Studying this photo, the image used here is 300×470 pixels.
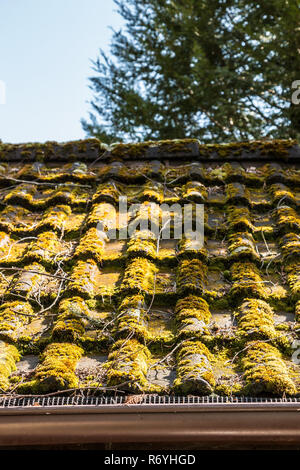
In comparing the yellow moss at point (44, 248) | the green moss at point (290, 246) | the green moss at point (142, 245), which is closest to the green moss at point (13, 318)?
the yellow moss at point (44, 248)

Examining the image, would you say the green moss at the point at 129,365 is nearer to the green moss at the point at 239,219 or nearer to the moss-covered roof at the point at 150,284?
the moss-covered roof at the point at 150,284

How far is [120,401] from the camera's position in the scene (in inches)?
49.2

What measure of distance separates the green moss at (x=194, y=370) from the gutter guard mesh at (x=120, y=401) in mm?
39

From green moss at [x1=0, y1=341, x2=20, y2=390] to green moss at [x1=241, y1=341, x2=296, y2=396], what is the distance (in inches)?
29.7

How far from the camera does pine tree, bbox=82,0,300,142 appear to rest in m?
8.62

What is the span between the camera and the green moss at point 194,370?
129cm

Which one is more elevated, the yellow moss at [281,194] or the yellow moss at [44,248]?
the yellow moss at [281,194]

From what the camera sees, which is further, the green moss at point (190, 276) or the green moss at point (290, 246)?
the green moss at point (290, 246)

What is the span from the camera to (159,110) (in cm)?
1019

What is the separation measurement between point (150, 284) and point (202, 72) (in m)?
8.07

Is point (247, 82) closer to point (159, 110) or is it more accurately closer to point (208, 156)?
point (159, 110)

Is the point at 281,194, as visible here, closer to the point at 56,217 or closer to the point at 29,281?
the point at 56,217

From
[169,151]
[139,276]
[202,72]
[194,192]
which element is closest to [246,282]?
[139,276]

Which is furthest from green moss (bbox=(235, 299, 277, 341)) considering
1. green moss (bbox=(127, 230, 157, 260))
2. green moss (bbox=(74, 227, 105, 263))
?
green moss (bbox=(74, 227, 105, 263))
